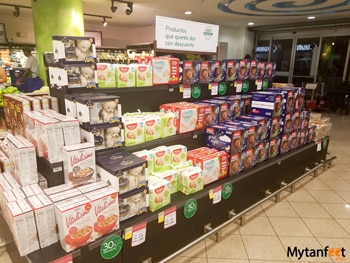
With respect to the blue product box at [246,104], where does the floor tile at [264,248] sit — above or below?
below

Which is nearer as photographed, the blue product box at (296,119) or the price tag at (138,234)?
the price tag at (138,234)

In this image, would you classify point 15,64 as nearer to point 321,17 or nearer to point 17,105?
point 17,105

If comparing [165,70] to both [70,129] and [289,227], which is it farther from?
[289,227]

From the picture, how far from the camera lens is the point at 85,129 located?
1782 millimetres

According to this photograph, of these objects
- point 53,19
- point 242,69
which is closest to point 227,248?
point 242,69

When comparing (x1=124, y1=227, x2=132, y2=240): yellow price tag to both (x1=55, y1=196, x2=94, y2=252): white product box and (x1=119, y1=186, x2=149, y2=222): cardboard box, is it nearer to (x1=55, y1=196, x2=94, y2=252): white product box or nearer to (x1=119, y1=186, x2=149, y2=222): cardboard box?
(x1=119, y1=186, x2=149, y2=222): cardboard box

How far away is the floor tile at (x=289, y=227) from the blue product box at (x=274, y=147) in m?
0.75

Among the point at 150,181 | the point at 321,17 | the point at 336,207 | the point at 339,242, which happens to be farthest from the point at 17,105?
the point at 321,17

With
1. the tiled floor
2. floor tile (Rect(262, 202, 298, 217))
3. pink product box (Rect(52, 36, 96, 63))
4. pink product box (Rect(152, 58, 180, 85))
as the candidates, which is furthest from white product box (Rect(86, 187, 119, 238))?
floor tile (Rect(262, 202, 298, 217))

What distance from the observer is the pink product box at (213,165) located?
2363 mm

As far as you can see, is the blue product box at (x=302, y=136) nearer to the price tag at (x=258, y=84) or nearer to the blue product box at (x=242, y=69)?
the price tag at (x=258, y=84)

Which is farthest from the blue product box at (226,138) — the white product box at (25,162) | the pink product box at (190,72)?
the white product box at (25,162)

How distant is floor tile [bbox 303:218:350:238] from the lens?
2.57m

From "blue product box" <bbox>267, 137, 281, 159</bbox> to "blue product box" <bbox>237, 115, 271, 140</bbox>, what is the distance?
118 millimetres
